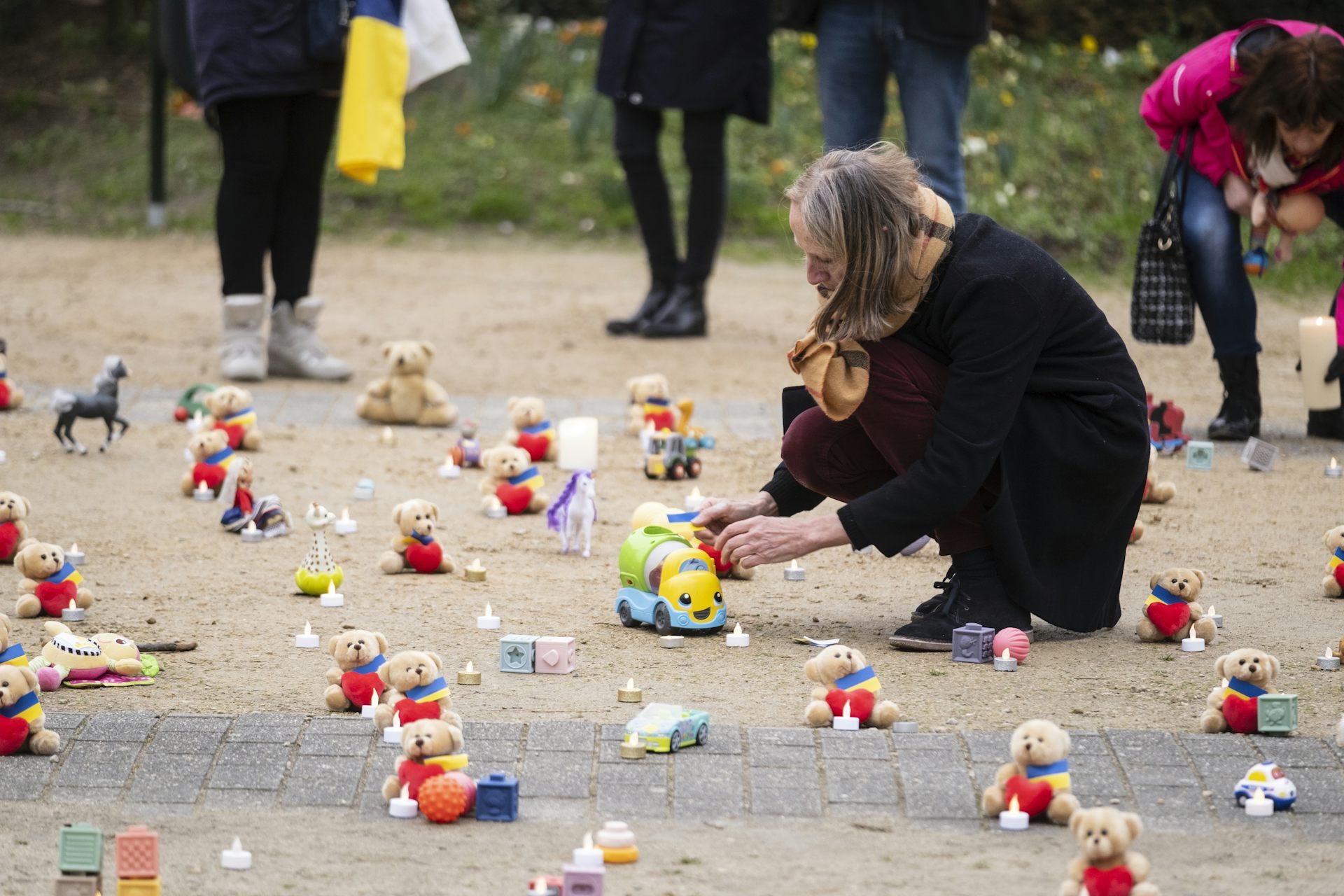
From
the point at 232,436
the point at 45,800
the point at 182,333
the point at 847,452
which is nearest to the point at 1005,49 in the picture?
the point at 182,333

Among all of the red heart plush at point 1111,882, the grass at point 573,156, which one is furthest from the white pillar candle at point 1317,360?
the red heart plush at point 1111,882

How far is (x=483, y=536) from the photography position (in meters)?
4.92

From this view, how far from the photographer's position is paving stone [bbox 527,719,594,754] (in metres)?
3.08

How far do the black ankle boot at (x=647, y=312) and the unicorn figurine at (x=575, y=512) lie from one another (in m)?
3.50

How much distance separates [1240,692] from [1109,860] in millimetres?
870

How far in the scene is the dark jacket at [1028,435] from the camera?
3570mm

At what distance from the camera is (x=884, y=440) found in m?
3.69

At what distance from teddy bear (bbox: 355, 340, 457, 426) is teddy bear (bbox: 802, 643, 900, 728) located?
11.0ft

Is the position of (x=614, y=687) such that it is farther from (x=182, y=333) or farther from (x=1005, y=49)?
(x=1005, y=49)

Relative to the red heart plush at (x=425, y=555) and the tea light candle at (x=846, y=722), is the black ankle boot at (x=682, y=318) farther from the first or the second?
the tea light candle at (x=846, y=722)

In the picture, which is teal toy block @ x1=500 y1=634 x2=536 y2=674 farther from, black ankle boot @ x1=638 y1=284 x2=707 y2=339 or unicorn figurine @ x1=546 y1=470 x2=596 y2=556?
black ankle boot @ x1=638 y1=284 x2=707 y2=339

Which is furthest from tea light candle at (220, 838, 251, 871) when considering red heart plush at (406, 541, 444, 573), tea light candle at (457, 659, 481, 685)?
red heart plush at (406, 541, 444, 573)

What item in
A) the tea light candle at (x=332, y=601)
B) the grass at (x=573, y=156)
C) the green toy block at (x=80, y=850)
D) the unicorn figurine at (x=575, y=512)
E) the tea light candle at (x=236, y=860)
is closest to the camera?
the green toy block at (x=80, y=850)

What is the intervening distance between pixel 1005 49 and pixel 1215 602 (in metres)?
9.67
